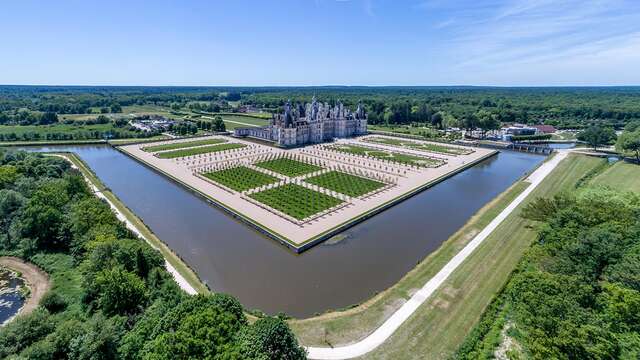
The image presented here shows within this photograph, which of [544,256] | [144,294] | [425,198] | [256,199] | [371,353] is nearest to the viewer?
[371,353]

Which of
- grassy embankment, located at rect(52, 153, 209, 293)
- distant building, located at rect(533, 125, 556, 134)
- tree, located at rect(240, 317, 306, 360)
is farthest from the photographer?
distant building, located at rect(533, 125, 556, 134)

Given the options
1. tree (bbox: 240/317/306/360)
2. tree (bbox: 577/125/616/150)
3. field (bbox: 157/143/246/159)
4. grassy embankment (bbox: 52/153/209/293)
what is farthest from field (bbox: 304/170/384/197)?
tree (bbox: 577/125/616/150)

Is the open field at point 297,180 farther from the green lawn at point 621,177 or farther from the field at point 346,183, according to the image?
the green lawn at point 621,177

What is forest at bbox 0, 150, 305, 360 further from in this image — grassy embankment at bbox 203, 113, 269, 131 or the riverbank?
grassy embankment at bbox 203, 113, 269, 131

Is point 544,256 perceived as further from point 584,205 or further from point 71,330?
point 71,330

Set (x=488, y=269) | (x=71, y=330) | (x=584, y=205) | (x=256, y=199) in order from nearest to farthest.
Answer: (x=71, y=330), (x=488, y=269), (x=584, y=205), (x=256, y=199)

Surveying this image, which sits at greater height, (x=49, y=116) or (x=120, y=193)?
(x=49, y=116)

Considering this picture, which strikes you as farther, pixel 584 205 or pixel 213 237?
pixel 213 237

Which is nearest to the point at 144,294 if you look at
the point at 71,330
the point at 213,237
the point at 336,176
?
the point at 71,330
